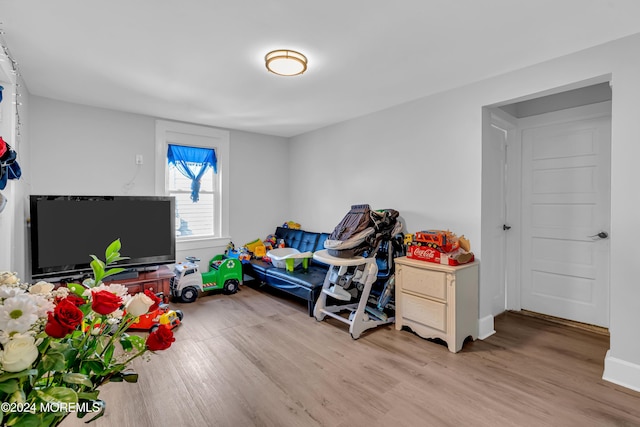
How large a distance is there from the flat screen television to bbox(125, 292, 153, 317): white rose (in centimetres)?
334

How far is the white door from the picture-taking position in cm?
312

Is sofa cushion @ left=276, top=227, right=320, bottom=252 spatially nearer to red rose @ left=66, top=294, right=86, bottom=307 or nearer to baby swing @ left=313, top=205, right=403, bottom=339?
baby swing @ left=313, top=205, right=403, bottom=339

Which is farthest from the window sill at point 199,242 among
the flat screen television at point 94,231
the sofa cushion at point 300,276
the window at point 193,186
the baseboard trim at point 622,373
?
the baseboard trim at point 622,373

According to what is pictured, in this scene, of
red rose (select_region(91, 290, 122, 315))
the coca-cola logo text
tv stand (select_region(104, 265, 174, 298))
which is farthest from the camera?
tv stand (select_region(104, 265, 174, 298))

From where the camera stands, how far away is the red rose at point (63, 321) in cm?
61

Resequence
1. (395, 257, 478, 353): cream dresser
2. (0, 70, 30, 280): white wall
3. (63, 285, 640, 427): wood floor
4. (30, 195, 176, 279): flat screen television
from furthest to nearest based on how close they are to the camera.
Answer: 1. (30, 195, 176, 279): flat screen television
2. (395, 257, 478, 353): cream dresser
3. (0, 70, 30, 280): white wall
4. (63, 285, 640, 427): wood floor

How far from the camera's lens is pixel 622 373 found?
7.23 ft

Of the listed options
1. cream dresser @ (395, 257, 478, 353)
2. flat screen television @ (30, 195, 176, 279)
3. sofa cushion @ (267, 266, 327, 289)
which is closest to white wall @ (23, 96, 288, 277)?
flat screen television @ (30, 195, 176, 279)

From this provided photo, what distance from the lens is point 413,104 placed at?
11.7ft

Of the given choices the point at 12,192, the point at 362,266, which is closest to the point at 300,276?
the point at 362,266

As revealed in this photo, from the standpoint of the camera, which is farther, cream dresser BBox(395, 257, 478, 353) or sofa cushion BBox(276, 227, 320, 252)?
sofa cushion BBox(276, 227, 320, 252)

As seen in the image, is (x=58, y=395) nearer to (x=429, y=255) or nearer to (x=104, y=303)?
(x=104, y=303)

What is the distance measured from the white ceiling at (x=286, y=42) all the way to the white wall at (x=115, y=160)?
346mm

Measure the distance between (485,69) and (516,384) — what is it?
8.29ft
